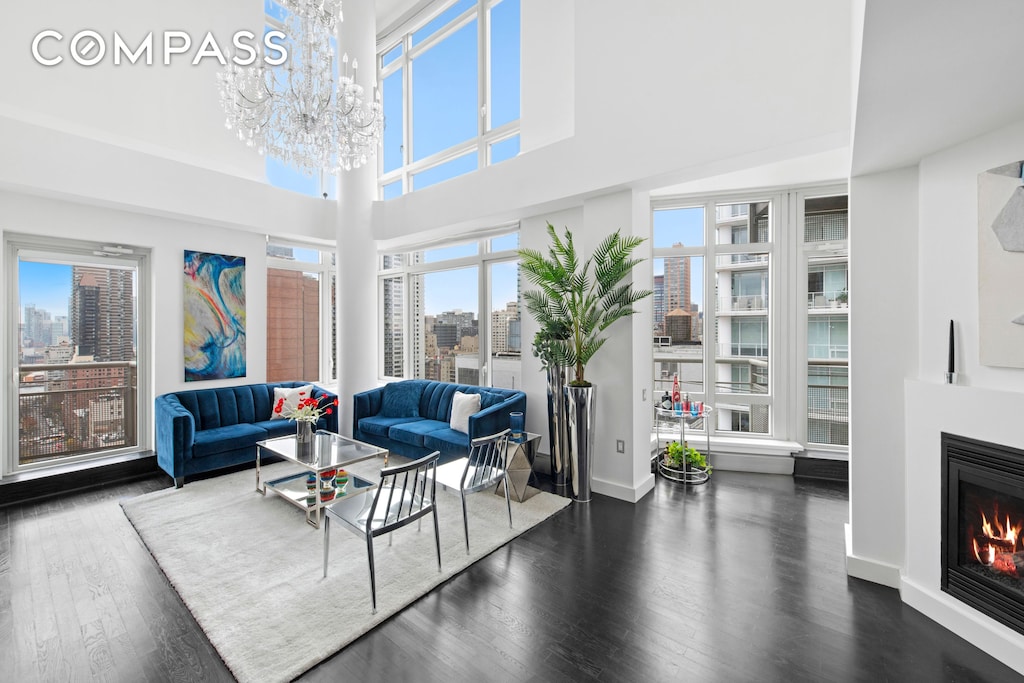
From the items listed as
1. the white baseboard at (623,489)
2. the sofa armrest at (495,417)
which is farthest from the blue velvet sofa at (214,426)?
the white baseboard at (623,489)

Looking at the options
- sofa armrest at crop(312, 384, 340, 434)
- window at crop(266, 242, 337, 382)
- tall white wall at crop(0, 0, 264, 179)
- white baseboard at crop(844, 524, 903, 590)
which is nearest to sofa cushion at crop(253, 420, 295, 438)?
sofa armrest at crop(312, 384, 340, 434)

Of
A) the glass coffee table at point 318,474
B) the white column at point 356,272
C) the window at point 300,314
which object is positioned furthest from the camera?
the window at point 300,314

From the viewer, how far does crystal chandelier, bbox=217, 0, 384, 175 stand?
333cm

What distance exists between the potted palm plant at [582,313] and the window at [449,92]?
213cm

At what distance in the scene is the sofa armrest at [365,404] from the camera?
18.3ft

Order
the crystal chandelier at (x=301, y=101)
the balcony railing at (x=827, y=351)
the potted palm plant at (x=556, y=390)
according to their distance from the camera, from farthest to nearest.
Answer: the balcony railing at (x=827, y=351)
the potted palm plant at (x=556, y=390)
the crystal chandelier at (x=301, y=101)

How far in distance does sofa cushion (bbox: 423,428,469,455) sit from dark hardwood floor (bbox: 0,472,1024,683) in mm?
1310

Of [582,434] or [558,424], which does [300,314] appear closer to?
[558,424]

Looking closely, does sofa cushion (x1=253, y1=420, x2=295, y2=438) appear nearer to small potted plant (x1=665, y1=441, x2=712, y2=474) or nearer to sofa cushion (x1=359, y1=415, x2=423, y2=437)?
sofa cushion (x1=359, y1=415, x2=423, y2=437)

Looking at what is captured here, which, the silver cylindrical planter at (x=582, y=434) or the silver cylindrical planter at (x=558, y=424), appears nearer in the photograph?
the silver cylindrical planter at (x=582, y=434)

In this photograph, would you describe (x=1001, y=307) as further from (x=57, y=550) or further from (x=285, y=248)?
(x=285, y=248)

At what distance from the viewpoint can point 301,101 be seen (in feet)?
11.2

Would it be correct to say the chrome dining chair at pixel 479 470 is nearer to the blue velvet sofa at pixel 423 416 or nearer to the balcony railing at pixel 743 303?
the blue velvet sofa at pixel 423 416

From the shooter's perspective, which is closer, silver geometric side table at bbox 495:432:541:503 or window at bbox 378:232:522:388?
silver geometric side table at bbox 495:432:541:503
